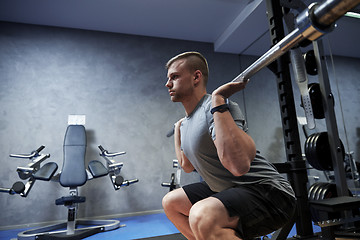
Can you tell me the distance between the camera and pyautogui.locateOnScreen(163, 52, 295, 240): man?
819 mm

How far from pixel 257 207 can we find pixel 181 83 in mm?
621

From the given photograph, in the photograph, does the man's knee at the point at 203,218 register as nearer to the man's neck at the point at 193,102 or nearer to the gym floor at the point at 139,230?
the man's neck at the point at 193,102

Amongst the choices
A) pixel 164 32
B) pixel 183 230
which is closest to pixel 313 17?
pixel 183 230

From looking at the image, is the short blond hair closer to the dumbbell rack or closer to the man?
the man

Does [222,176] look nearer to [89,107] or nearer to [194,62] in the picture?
[194,62]

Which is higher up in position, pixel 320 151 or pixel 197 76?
pixel 197 76

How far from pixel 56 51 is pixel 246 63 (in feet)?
9.94

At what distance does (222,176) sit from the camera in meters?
1.00

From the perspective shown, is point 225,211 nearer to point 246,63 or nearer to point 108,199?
point 108,199

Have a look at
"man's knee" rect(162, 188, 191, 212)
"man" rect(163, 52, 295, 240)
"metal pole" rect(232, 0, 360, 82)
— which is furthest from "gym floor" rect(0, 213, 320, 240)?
"metal pole" rect(232, 0, 360, 82)

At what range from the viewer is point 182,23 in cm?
366

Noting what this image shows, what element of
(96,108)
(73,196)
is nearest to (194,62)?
(73,196)

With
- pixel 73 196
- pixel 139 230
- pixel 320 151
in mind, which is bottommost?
pixel 139 230

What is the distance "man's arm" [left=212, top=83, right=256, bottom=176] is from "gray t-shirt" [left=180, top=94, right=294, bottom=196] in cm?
5
